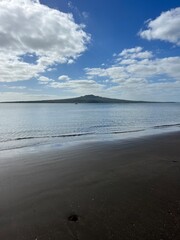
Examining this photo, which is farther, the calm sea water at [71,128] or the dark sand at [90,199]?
the calm sea water at [71,128]

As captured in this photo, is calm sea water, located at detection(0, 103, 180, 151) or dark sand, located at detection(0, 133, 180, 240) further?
calm sea water, located at detection(0, 103, 180, 151)

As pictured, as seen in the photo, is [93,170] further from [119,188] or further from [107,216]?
[107,216]

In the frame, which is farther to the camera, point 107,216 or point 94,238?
point 107,216

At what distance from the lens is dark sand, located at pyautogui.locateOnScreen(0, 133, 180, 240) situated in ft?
17.1

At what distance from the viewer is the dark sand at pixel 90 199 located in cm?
523

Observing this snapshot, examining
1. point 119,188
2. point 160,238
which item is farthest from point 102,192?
point 160,238

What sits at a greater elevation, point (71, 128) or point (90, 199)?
point (90, 199)

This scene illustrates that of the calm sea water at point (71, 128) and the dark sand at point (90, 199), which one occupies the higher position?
the dark sand at point (90, 199)

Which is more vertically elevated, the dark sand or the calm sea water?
the dark sand

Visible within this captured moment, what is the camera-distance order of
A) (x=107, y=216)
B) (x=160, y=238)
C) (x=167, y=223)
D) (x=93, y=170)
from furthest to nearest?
(x=93, y=170), (x=107, y=216), (x=167, y=223), (x=160, y=238)

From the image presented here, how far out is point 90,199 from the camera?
6.92 metres

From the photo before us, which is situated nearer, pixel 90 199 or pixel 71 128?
pixel 90 199

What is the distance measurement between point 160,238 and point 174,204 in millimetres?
1847

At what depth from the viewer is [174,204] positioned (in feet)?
21.3
